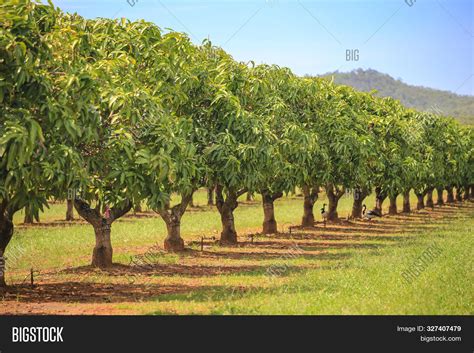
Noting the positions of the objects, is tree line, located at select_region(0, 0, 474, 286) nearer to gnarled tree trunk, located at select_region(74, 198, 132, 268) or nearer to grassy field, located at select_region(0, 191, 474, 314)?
gnarled tree trunk, located at select_region(74, 198, 132, 268)

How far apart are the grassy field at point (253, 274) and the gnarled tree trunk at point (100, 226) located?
2.08 ft

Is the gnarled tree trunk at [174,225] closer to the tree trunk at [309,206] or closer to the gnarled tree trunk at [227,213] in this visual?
the gnarled tree trunk at [227,213]

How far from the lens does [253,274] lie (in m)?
26.6

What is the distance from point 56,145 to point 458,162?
63055mm

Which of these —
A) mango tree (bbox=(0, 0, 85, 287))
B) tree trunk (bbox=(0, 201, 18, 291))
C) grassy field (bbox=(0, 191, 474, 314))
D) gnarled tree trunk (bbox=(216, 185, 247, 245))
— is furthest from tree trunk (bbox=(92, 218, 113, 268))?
gnarled tree trunk (bbox=(216, 185, 247, 245))

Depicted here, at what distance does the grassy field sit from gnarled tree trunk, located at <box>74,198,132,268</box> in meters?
0.63

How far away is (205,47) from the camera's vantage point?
3216 centimetres

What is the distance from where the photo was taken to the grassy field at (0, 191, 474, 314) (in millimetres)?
Answer: 18859

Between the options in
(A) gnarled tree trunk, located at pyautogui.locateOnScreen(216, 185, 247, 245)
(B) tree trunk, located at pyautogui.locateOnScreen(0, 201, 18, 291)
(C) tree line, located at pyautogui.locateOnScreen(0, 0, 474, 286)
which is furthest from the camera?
(A) gnarled tree trunk, located at pyautogui.locateOnScreen(216, 185, 247, 245)

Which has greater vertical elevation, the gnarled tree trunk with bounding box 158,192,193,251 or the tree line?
the tree line

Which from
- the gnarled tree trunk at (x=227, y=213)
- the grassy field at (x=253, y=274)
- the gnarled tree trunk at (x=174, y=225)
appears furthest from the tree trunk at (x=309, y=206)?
the gnarled tree trunk at (x=174, y=225)

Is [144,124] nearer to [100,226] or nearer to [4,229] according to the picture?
[4,229]
